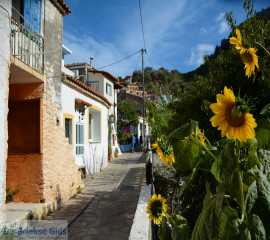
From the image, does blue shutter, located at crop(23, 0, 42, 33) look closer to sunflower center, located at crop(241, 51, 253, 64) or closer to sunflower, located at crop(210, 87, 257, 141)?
sunflower center, located at crop(241, 51, 253, 64)

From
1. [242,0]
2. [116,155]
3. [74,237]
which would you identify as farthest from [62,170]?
[116,155]

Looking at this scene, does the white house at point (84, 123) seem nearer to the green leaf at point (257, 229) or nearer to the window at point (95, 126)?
the window at point (95, 126)

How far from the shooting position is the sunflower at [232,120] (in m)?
1.02

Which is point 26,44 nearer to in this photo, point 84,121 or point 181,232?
point 181,232

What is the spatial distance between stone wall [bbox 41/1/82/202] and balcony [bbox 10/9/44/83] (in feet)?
1.37

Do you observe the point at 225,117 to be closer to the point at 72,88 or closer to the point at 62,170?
the point at 62,170

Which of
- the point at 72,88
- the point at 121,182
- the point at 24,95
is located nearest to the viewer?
the point at 24,95

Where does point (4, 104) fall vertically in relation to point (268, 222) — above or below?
above

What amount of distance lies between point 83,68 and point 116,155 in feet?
23.0

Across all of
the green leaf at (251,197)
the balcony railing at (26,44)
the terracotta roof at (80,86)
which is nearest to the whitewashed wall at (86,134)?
the terracotta roof at (80,86)

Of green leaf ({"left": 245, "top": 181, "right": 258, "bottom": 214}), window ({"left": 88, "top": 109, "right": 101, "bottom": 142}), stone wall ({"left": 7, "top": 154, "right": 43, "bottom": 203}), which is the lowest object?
stone wall ({"left": 7, "top": 154, "right": 43, "bottom": 203})

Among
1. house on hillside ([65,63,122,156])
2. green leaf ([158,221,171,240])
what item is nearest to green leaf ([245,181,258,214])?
green leaf ([158,221,171,240])

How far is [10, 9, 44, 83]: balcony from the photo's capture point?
7.05 m

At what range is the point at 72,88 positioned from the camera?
41.9 feet
